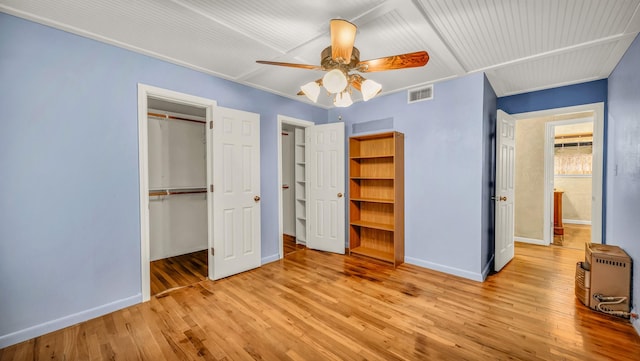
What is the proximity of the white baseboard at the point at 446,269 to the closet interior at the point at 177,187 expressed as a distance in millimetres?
2992

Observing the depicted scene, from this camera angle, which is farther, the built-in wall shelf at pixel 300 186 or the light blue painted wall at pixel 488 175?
the built-in wall shelf at pixel 300 186

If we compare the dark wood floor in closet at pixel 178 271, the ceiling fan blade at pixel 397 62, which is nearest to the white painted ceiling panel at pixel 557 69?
the ceiling fan blade at pixel 397 62

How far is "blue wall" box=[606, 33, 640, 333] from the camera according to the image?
7.10ft

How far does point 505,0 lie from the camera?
1.81 meters

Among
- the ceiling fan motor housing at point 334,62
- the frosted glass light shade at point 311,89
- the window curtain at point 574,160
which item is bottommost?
the window curtain at point 574,160

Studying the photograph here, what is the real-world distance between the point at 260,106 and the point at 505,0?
2.90 m

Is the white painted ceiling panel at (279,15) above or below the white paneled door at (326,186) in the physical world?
above

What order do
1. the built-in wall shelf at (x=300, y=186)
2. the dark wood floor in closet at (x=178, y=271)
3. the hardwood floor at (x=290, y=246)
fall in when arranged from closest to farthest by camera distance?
the dark wood floor in closet at (x=178, y=271) < the hardwood floor at (x=290, y=246) < the built-in wall shelf at (x=300, y=186)

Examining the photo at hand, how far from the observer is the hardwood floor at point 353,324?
6.13 ft

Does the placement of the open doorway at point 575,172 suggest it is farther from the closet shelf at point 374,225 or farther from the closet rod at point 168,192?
the closet rod at point 168,192

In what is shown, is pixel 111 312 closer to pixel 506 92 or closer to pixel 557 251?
pixel 506 92

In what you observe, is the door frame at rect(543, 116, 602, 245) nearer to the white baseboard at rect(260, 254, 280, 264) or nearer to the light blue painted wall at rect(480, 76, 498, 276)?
the light blue painted wall at rect(480, 76, 498, 276)

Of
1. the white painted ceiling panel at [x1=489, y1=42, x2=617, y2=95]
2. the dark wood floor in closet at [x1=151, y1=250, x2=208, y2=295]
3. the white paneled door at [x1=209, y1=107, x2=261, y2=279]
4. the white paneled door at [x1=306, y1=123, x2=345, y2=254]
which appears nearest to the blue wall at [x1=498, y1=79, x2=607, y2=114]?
the white painted ceiling panel at [x1=489, y1=42, x2=617, y2=95]

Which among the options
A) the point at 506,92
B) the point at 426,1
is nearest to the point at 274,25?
the point at 426,1
